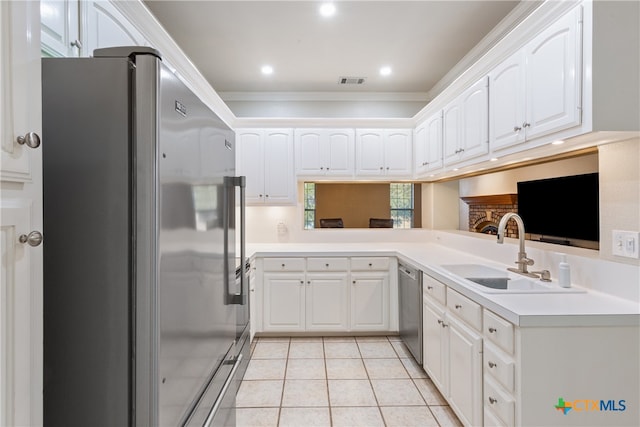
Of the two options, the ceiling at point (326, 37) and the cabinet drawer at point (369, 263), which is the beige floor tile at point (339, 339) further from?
the ceiling at point (326, 37)

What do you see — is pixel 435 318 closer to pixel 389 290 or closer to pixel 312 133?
pixel 389 290

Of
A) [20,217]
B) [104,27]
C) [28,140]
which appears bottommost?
[20,217]

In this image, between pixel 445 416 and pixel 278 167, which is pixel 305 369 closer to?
pixel 445 416

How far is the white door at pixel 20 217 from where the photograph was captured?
2.15 feet

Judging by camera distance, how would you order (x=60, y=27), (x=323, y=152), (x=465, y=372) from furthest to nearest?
(x=323, y=152) → (x=465, y=372) → (x=60, y=27)

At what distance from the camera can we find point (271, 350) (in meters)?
3.11

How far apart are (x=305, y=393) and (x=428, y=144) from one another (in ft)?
8.10

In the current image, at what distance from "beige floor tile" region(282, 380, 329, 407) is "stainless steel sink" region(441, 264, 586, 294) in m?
1.23

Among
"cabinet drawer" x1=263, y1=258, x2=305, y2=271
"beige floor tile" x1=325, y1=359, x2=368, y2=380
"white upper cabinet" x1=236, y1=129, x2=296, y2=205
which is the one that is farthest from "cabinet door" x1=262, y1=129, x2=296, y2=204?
"beige floor tile" x1=325, y1=359, x2=368, y2=380

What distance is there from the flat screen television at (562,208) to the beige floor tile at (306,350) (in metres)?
1.98

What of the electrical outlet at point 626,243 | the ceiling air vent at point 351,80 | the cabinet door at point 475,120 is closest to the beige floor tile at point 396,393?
the electrical outlet at point 626,243

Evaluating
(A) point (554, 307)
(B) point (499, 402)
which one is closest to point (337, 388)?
(B) point (499, 402)

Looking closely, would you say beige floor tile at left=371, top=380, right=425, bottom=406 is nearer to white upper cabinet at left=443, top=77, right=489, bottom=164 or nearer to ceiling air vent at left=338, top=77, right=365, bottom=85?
white upper cabinet at left=443, top=77, right=489, bottom=164

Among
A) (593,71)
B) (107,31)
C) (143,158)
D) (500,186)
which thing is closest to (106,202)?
(143,158)
